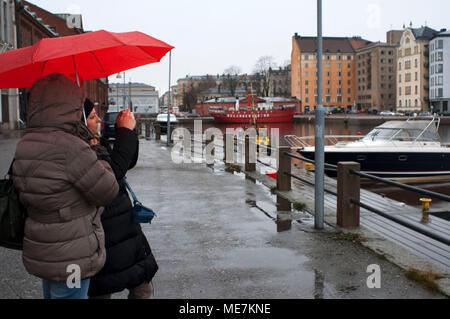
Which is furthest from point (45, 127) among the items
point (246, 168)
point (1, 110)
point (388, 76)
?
point (388, 76)

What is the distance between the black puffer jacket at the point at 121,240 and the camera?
3.27 metres

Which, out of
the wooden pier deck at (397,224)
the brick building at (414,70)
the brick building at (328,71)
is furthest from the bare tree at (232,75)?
the wooden pier deck at (397,224)

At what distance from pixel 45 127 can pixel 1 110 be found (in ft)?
112

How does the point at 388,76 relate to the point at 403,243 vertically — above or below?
above

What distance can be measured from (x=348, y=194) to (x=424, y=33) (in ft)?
392

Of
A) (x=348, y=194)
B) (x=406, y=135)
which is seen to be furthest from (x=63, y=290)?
(x=406, y=135)

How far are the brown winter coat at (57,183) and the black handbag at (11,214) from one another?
0.28ft

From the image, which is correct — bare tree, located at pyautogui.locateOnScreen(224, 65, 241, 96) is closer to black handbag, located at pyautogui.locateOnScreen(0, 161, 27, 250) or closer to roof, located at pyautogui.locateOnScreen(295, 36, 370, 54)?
roof, located at pyautogui.locateOnScreen(295, 36, 370, 54)

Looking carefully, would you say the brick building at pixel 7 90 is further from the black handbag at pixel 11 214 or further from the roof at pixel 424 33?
the roof at pixel 424 33

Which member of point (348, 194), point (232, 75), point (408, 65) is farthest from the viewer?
point (232, 75)

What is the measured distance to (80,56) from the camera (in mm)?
4461

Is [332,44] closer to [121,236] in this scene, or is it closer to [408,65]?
[408,65]
